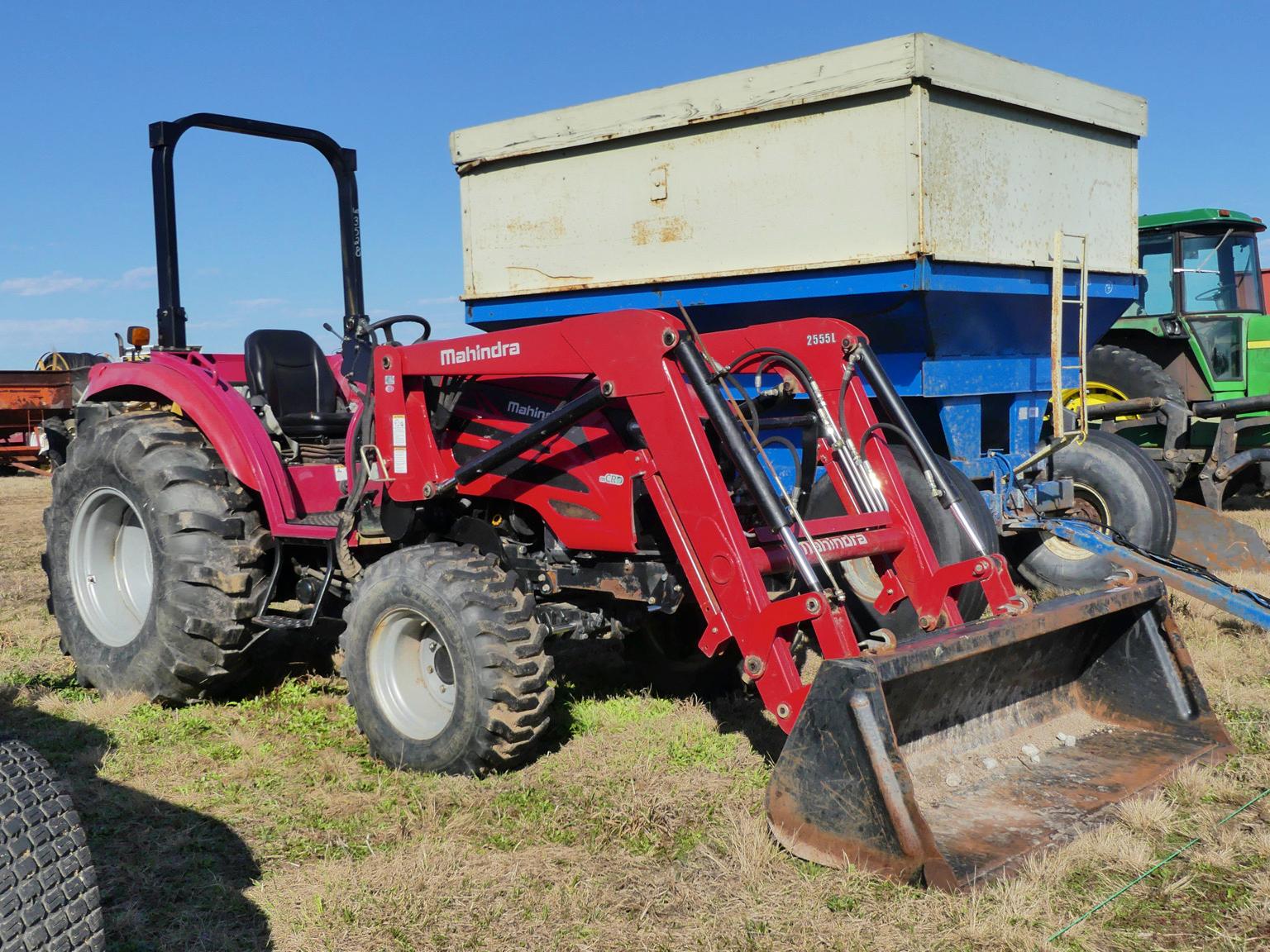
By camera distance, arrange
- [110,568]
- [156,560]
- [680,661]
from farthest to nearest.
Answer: [110,568], [680,661], [156,560]

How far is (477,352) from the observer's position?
13.9 ft

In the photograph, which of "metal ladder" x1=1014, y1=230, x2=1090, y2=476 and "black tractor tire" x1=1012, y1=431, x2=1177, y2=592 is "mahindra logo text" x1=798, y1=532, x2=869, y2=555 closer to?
"metal ladder" x1=1014, y1=230, x2=1090, y2=476

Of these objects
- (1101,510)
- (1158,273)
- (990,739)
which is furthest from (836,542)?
(1158,273)

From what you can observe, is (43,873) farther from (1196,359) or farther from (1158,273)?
(1158,273)

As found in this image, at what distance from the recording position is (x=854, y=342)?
13.9 feet

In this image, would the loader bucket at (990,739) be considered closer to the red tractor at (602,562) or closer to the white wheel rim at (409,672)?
the red tractor at (602,562)

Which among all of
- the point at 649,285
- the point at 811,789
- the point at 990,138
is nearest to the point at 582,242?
A: the point at 649,285

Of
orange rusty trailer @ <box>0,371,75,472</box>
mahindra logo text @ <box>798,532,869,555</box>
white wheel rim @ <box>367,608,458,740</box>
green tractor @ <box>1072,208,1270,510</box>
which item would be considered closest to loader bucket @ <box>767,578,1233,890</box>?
mahindra logo text @ <box>798,532,869,555</box>

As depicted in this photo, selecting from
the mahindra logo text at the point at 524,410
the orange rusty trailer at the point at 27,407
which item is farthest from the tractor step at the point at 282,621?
the orange rusty trailer at the point at 27,407

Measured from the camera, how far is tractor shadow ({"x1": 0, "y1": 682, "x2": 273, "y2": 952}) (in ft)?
9.73

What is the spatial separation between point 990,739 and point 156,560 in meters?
3.26

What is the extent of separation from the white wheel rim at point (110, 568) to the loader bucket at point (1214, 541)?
18.3 feet

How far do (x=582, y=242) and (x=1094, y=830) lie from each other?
4.38m

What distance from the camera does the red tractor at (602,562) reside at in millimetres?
3422
